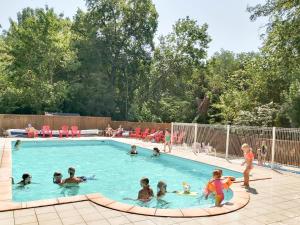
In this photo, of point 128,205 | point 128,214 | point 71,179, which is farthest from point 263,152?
point 128,214

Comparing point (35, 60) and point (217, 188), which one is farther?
point (35, 60)

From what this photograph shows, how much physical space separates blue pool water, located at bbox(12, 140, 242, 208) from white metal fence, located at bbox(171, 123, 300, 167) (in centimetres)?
238

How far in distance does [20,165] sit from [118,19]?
26.3 meters

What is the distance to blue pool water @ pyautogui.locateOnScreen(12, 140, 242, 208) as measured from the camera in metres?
9.50

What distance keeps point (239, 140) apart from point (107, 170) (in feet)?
21.6

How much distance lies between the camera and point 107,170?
1385 centimetres

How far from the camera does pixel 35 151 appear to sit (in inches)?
686

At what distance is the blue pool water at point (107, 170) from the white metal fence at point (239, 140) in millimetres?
2377

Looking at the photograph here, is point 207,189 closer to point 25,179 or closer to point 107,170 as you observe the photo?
point 25,179

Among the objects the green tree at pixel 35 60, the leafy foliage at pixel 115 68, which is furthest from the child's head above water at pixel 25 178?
the green tree at pixel 35 60

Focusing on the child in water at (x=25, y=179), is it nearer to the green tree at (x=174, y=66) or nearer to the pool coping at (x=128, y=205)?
the pool coping at (x=128, y=205)

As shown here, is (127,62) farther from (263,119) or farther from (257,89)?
(263,119)

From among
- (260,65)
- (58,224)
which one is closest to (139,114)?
(260,65)

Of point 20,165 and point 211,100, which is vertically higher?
point 211,100
